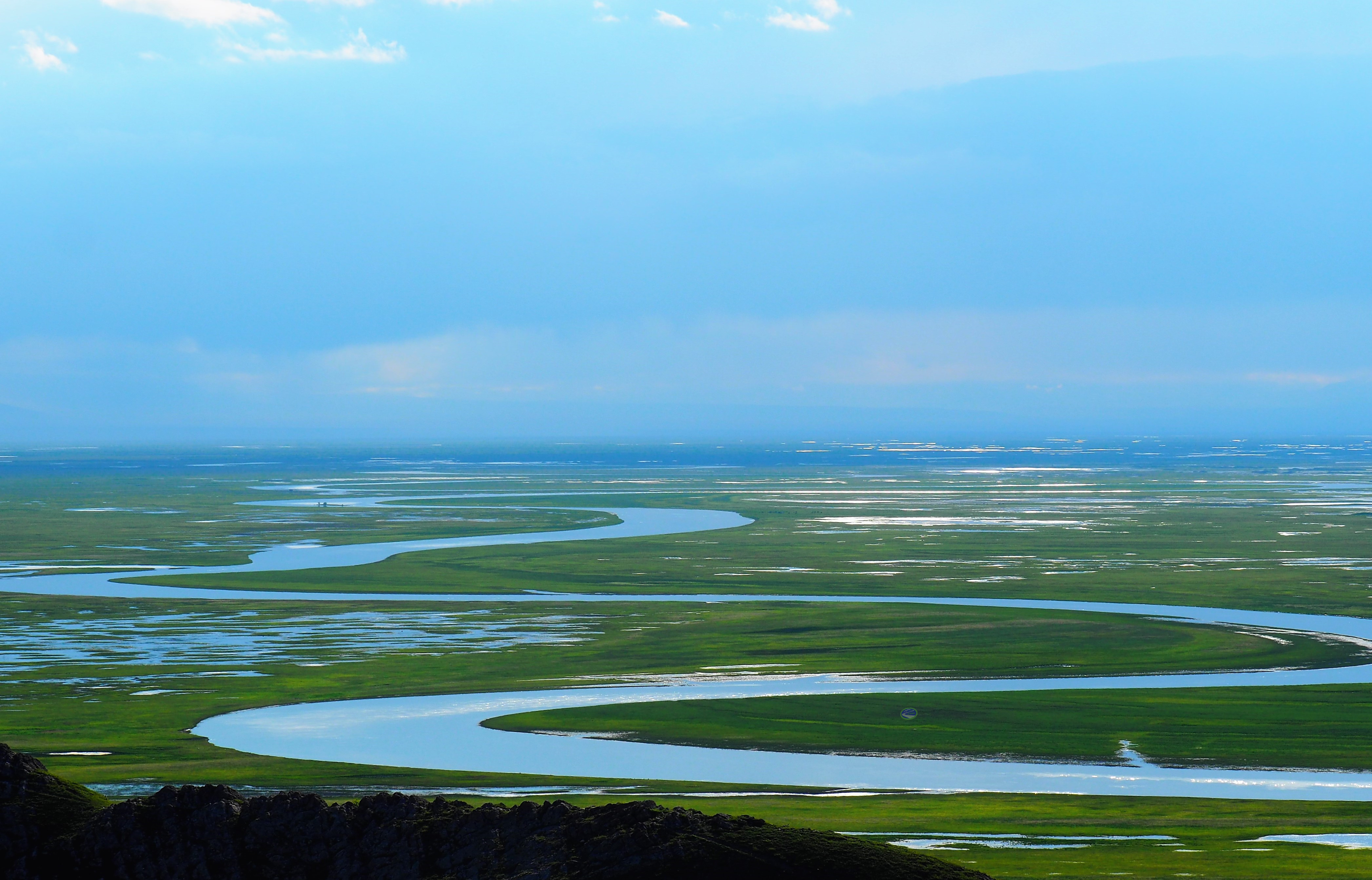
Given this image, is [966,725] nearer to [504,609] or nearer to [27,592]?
[504,609]

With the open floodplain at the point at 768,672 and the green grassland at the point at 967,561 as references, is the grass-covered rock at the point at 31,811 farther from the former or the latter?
the green grassland at the point at 967,561

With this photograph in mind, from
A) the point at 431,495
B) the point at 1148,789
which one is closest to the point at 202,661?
the point at 1148,789

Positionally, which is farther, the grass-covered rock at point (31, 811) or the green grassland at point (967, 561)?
the green grassland at point (967, 561)

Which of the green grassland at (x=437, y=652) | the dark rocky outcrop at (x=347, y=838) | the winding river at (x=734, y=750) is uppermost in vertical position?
the dark rocky outcrop at (x=347, y=838)

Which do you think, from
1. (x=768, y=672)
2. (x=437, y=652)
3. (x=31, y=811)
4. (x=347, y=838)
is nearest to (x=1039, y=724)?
(x=768, y=672)

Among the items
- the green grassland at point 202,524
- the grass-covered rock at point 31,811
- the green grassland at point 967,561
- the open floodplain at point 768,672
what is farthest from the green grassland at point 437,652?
the green grassland at point 202,524

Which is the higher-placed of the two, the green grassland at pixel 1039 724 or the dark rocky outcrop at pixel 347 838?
the dark rocky outcrop at pixel 347 838

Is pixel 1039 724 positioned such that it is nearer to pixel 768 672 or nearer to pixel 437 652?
pixel 768 672
